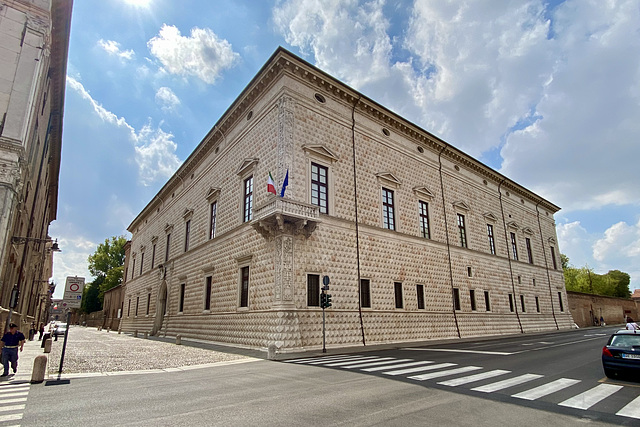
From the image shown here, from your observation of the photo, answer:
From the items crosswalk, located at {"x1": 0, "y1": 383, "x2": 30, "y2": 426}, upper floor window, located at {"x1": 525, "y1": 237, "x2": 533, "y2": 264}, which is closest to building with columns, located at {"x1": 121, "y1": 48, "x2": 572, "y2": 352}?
upper floor window, located at {"x1": 525, "y1": 237, "x2": 533, "y2": 264}

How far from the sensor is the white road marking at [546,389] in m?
6.71

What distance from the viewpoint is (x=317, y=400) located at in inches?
256

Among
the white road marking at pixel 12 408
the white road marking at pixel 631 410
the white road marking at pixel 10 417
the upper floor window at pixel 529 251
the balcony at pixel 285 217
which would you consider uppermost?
the upper floor window at pixel 529 251

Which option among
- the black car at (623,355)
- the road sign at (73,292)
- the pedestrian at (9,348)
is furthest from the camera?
the road sign at (73,292)

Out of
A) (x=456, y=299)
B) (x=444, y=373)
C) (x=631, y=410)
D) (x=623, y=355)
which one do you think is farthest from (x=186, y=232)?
Answer: (x=631, y=410)

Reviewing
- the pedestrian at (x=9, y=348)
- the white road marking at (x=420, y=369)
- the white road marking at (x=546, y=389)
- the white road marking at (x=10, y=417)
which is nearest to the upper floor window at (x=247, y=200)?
the pedestrian at (x=9, y=348)

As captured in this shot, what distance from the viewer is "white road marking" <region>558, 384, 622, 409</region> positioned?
617 cm

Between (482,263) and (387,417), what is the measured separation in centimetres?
2569

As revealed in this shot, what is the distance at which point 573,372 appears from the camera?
951 cm

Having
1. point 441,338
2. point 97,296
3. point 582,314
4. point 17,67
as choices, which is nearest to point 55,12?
point 17,67

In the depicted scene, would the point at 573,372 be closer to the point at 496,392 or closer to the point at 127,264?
the point at 496,392

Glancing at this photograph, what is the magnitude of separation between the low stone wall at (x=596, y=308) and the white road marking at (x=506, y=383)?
129ft

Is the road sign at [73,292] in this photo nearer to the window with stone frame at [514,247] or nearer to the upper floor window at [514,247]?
the window with stone frame at [514,247]

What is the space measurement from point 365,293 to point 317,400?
1273 cm
